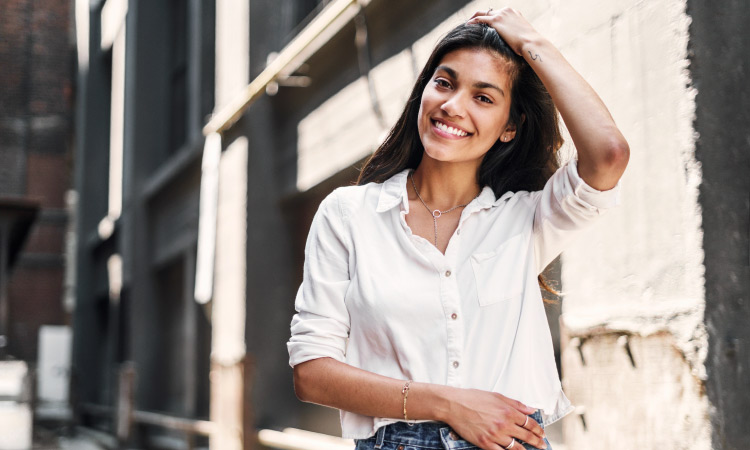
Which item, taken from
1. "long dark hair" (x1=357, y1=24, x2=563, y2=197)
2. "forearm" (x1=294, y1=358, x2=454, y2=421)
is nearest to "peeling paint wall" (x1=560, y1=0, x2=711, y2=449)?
"long dark hair" (x1=357, y1=24, x2=563, y2=197)

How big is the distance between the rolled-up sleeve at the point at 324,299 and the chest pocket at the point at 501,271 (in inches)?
11.7

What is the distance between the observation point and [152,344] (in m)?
12.4

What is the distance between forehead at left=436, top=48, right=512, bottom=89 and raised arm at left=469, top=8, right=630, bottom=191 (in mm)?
49

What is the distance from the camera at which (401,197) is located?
204cm

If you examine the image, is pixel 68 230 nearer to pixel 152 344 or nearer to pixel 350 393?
pixel 152 344

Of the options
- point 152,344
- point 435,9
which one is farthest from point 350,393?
point 152,344

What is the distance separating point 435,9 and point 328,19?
1.40 meters

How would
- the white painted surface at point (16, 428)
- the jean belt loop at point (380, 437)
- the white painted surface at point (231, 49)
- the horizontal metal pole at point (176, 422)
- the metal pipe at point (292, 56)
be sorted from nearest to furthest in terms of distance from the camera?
the jean belt loop at point (380, 437)
the metal pipe at point (292, 56)
the white painted surface at point (231, 49)
the horizontal metal pole at point (176, 422)
the white painted surface at point (16, 428)

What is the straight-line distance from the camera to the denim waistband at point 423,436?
A: 1823mm

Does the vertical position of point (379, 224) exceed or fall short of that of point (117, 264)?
it falls short

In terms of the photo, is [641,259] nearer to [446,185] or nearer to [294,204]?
[446,185]

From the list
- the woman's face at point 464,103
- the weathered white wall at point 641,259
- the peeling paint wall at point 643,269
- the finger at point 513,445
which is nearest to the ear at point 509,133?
the woman's face at point 464,103

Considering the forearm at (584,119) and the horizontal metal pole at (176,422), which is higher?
the forearm at (584,119)

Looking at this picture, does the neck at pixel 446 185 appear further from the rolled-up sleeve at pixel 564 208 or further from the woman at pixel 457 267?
the rolled-up sleeve at pixel 564 208
